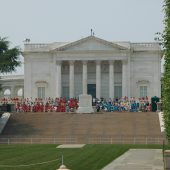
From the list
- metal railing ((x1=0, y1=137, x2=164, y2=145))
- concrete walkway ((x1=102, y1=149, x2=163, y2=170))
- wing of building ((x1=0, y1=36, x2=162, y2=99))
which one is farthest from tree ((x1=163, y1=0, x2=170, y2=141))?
wing of building ((x1=0, y1=36, x2=162, y2=99))

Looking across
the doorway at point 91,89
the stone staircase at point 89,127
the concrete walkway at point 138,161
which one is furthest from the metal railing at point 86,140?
the doorway at point 91,89

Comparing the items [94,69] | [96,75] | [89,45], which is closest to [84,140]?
[96,75]

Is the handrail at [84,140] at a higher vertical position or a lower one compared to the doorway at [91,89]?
lower

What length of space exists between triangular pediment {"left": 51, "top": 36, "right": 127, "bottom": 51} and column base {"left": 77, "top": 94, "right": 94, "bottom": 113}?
28472 mm

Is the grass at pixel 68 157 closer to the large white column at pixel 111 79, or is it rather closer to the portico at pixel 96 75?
the large white column at pixel 111 79

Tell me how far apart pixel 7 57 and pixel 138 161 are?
3204 cm

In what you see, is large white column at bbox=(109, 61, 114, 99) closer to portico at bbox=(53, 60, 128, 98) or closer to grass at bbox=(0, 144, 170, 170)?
portico at bbox=(53, 60, 128, 98)

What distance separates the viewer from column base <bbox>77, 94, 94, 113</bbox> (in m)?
62.6

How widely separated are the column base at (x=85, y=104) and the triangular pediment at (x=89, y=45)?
2847 cm

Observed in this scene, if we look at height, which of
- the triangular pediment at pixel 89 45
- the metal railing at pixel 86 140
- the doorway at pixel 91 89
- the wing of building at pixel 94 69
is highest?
the triangular pediment at pixel 89 45

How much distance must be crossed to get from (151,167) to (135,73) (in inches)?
2574

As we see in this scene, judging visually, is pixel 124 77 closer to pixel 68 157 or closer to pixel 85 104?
pixel 85 104

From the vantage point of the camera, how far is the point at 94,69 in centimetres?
9306

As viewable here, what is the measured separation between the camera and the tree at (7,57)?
58.8 m
